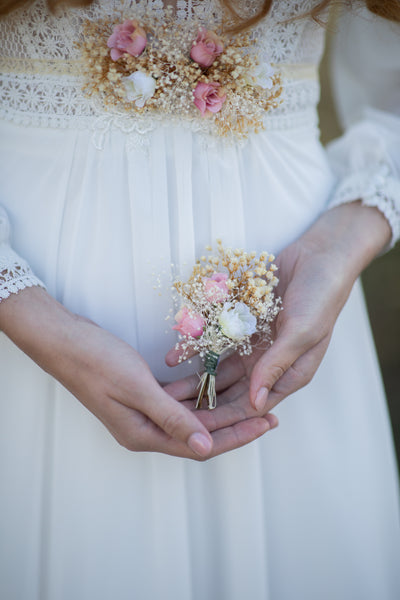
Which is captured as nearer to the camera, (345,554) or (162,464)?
(162,464)

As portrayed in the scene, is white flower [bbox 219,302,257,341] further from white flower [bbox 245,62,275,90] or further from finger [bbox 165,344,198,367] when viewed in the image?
white flower [bbox 245,62,275,90]

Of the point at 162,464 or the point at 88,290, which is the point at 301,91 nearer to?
the point at 88,290

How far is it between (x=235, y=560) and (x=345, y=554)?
340 millimetres

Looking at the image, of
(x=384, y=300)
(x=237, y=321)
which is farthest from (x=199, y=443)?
(x=384, y=300)

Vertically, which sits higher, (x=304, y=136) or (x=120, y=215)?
(x=304, y=136)

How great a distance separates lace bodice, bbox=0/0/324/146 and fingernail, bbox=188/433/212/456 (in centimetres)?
76

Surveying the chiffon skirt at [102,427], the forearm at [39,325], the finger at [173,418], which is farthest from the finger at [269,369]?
the forearm at [39,325]

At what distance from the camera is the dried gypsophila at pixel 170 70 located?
1108mm

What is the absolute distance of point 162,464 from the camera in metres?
1.22

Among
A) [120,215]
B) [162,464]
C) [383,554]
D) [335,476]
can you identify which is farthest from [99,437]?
[383,554]

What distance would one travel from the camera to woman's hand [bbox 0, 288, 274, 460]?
3.28 ft

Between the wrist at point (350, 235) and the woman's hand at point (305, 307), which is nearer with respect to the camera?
the woman's hand at point (305, 307)

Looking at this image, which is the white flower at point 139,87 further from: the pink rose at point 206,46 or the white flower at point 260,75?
the white flower at point 260,75

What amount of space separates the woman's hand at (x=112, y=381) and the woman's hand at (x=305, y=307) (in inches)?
3.9
